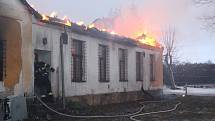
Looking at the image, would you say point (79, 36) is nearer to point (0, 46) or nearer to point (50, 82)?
point (50, 82)

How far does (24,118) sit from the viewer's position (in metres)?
13.8

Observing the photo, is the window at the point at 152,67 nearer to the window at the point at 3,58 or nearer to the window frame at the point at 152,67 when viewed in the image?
the window frame at the point at 152,67

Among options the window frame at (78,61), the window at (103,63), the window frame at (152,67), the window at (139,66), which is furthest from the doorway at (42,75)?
the window frame at (152,67)

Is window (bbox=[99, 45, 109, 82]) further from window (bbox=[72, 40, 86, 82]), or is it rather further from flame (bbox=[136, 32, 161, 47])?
flame (bbox=[136, 32, 161, 47])

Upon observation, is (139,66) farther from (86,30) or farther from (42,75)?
(42,75)

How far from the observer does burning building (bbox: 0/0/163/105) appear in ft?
48.8

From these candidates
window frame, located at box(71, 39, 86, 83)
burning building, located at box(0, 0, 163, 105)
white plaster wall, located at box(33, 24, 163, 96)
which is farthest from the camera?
window frame, located at box(71, 39, 86, 83)

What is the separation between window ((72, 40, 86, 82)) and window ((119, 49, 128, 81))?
4.75 metres

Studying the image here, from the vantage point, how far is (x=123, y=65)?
24.8m

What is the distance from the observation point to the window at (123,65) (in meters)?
24.4

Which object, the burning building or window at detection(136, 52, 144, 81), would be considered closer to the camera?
the burning building

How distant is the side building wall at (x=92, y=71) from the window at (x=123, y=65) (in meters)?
0.27

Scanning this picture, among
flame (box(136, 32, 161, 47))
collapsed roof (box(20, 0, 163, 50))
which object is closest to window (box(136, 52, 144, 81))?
collapsed roof (box(20, 0, 163, 50))

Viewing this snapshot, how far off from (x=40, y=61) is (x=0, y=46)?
2889 mm
